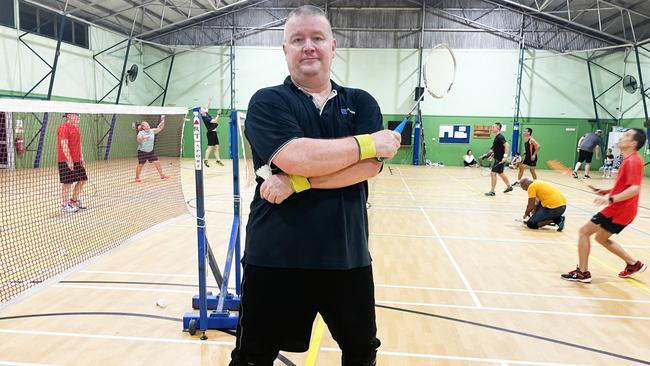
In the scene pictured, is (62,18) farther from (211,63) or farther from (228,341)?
(228,341)

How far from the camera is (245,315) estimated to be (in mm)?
1879

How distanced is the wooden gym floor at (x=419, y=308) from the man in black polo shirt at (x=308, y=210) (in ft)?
5.55

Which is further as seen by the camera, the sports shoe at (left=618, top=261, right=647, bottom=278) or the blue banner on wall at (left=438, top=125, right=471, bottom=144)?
the blue banner on wall at (left=438, top=125, right=471, bottom=144)

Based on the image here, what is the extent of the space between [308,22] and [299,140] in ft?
1.77

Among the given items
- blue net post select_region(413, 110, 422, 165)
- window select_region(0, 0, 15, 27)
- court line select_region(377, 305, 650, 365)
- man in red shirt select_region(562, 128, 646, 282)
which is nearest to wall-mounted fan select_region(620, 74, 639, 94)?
blue net post select_region(413, 110, 422, 165)

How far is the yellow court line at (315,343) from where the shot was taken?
3396 mm

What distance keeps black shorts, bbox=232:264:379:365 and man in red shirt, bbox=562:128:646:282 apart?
4.20 meters

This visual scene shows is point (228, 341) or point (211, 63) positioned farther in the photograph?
point (211, 63)

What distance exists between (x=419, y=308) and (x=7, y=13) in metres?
17.7

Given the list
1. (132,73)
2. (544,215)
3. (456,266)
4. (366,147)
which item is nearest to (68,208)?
(456,266)

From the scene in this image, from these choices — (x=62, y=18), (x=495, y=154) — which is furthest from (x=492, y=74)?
(x=62, y=18)

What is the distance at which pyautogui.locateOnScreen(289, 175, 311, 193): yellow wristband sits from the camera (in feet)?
5.67

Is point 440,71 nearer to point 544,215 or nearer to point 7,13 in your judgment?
point 544,215

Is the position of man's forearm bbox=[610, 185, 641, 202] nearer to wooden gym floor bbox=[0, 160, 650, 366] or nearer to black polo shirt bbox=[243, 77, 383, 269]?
wooden gym floor bbox=[0, 160, 650, 366]
